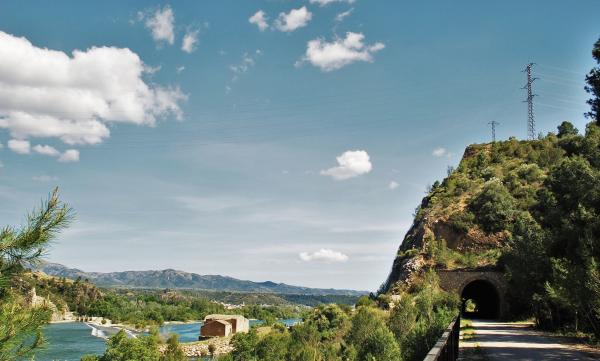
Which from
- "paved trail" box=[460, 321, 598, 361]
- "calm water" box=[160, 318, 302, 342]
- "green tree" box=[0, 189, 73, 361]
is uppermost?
"green tree" box=[0, 189, 73, 361]

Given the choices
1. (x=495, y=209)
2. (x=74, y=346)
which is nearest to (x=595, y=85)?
(x=495, y=209)

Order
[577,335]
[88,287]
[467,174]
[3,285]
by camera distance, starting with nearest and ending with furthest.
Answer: [3,285] < [577,335] < [467,174] < [88,287]

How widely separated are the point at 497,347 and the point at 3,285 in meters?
14.5

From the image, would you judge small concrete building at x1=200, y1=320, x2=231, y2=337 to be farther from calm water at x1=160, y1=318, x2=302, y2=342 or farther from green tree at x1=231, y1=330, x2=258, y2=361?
green tree at x1=231, y1=330, x2=258, y2=361

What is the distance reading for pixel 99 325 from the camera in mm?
129625

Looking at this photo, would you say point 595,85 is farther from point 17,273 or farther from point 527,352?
point 17,273

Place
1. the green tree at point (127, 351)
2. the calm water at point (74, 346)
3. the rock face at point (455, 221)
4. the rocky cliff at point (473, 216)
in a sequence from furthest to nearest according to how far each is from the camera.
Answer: the calm water at point (74, 346), the rock face at point (455, 221), the green tree at point (127, 351), the rocky cliff at point (473, 216)

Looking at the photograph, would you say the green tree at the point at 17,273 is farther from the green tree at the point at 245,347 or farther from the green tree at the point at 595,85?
the green tree at the point at 245,347

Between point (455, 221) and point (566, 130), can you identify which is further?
point (566, 130)

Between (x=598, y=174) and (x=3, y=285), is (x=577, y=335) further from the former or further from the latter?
(x=3, y=285)

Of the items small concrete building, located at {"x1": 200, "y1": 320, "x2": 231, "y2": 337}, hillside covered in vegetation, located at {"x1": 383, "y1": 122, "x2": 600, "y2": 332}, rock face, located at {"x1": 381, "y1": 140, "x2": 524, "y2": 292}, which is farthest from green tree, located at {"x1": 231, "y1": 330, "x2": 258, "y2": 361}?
small concrete building, located at {"x1": 200, "y1": 320, "x2": 231, "y2": 337}

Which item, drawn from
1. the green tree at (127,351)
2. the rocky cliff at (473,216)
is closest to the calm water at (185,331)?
the green tree at (127,351)

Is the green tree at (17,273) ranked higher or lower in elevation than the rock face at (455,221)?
lower

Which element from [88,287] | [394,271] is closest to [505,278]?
[394,271]
